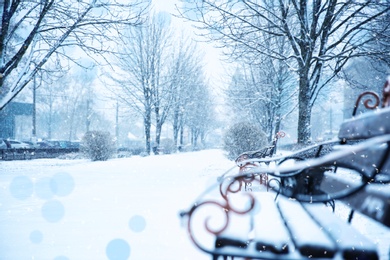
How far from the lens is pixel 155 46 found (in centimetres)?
2242

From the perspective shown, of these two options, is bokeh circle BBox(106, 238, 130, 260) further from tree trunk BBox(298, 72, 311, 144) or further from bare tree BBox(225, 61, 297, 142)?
bare tree BBox(225, 61, 297, 142)

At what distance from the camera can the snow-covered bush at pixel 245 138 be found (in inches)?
436

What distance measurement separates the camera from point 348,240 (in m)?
1.15

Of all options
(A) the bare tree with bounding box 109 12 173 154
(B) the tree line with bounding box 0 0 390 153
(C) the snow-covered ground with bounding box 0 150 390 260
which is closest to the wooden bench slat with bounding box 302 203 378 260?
(C) the snow-covered ground with bounding box 0 150 390 260

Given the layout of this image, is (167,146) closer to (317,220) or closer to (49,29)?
(49,29)

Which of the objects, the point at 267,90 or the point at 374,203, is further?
the point at 267,90

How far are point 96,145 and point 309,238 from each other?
14.5 m

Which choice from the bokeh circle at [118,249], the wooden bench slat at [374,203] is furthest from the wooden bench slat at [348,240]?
the bokeh circle at [118,249]

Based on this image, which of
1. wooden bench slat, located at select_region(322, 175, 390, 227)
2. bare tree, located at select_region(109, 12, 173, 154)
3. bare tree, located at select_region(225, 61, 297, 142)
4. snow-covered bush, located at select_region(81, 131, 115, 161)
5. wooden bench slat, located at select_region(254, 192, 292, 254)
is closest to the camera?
wooden bench slat, located at select_region(322, 175, 390, 227)

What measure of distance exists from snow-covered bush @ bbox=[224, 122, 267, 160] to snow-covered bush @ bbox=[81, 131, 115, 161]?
7264mm

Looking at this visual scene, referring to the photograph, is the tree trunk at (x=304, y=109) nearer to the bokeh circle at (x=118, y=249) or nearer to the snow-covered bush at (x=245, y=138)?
the snow-covered bush at (x=245, y=138)

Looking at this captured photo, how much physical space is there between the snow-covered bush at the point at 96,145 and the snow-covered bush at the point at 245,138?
7264 mm

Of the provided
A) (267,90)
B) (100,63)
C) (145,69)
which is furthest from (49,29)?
(145,69)

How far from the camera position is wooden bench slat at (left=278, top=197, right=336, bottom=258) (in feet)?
3.60
